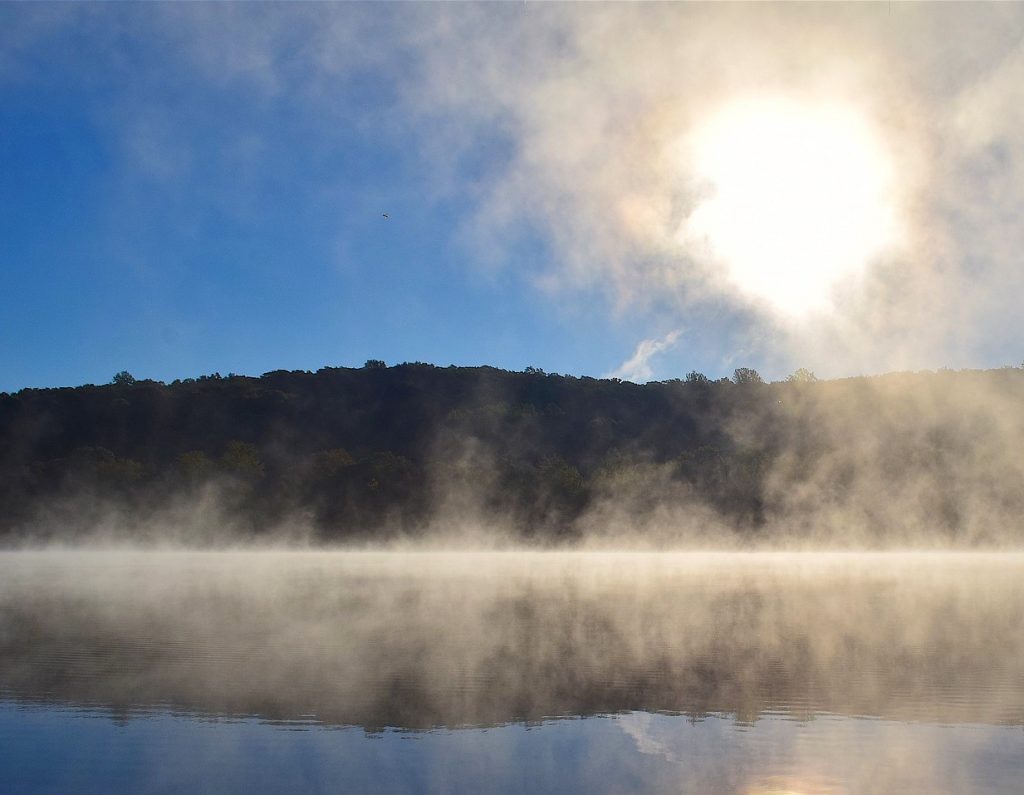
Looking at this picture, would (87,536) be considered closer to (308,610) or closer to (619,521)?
(619,521)

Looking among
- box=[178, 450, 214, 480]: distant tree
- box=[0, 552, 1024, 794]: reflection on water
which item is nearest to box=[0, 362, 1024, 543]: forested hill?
box=[178, 450, 214, 480]: distant tree

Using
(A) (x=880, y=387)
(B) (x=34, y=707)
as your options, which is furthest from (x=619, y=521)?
(B) (x=34, y=707)

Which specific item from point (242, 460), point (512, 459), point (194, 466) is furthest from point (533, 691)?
point (512, 459)

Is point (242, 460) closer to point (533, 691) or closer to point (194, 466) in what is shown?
point (194, 466)

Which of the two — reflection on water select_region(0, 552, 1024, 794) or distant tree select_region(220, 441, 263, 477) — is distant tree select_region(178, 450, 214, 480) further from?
reflection on water select_region(0, 552, 1024, 794)

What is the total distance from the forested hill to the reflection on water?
74.8 meters

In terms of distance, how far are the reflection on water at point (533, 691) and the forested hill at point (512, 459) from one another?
7479cm

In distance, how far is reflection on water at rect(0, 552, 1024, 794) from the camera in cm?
1198

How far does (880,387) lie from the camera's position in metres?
125

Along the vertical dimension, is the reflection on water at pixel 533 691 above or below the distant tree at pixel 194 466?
below

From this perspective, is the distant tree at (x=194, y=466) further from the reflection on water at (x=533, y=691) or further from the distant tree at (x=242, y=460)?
the reflection on water at (x=533, y=691)

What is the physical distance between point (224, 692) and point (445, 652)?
5559 millimetres

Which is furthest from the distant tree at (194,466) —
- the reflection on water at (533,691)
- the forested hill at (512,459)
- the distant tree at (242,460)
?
the reflection on water at (533,691)

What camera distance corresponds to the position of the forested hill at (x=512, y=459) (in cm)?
10619
